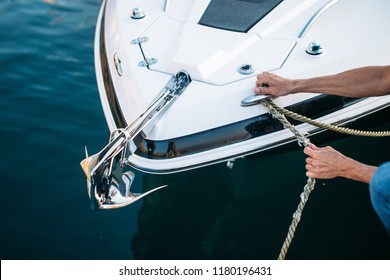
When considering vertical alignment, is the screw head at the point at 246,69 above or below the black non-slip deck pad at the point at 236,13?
below

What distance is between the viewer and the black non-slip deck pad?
2512 mm

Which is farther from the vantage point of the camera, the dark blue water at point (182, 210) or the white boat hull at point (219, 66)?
the dark blue water at point (182, 210)

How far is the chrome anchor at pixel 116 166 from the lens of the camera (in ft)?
6.48

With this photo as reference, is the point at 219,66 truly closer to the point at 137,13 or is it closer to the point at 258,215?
the point at 137,13

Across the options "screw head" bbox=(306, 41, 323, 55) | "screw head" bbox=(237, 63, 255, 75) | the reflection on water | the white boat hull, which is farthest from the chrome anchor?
"screw head" bbox=(306, 41, 323, 55)

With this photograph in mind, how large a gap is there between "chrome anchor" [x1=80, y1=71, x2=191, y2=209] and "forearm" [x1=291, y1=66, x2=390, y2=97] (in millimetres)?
619

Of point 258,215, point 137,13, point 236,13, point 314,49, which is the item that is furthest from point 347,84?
point 137,13

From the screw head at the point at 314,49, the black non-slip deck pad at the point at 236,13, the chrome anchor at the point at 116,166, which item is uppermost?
the screw head at the point at 314,49

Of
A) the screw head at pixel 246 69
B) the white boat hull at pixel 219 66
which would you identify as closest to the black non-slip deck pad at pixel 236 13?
the white boat hull at pixel 219 66

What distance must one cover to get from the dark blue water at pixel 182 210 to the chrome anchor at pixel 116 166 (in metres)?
0.58

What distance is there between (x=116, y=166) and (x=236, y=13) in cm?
114

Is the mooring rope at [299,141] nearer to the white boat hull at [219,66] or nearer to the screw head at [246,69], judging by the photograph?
the white boat hull at [219,66]

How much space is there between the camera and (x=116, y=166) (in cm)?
204

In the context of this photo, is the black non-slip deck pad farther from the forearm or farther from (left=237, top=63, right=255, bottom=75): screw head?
the forearm
